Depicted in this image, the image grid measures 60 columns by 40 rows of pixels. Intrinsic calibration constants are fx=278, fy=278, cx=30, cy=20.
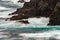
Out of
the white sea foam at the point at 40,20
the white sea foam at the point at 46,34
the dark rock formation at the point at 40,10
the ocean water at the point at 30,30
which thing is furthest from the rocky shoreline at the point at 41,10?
the white sea foam at the point at 46,34

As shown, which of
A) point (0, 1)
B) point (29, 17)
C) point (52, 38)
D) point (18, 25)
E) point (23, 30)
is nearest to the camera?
point (52, 38)

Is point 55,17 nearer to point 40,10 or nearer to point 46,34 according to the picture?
point 46,34

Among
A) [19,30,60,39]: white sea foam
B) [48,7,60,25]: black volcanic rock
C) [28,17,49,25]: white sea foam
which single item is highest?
[48,7,60,25]: black volcanic rock

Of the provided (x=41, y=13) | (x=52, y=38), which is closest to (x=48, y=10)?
(x=41, y=13)

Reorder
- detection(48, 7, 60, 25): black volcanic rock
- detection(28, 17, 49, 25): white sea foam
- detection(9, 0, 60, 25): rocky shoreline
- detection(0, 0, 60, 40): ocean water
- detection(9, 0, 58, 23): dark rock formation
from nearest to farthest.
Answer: detection(0, 0, 60, 40): ocean water < detection(48, 7, 60, 25): black volcanic rock < detection(28, 17, 49, 25): white sea foam < detection(9, 0, 60, 25): rocky shoreline < detection(9, 0, 58, 23): dark rock formation

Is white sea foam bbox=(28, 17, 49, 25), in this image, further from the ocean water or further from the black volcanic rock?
the black volcanic rock

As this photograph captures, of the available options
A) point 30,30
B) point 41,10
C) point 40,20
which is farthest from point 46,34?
point 41,10

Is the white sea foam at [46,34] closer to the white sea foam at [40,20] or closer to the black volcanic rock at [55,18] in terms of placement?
the black volcanic rock at [55,18]

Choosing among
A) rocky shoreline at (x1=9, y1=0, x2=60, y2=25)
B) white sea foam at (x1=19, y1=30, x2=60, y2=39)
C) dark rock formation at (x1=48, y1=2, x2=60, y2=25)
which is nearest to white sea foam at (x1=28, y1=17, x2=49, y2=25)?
rocky shoreline at (x1=9, y1=0, x2=60, y2=25)

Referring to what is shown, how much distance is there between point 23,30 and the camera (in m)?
33.6

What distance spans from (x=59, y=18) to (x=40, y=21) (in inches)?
130

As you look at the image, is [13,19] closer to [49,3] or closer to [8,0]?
[49,3]

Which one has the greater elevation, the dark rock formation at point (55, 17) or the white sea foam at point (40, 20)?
the dark rock formation at point (55, 17)

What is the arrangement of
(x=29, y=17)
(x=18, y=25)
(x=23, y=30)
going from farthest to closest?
(x=29, y=17)
(x=18, y=25)
(x=23, y=30)
